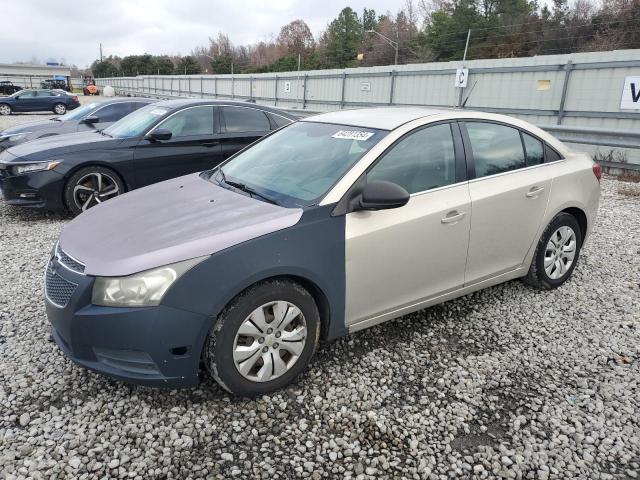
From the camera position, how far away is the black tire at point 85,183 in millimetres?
6371

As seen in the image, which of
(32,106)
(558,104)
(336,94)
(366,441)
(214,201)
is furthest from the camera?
(32,106)

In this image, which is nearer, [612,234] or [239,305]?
[239,305]

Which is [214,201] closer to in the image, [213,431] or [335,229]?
[335,229]

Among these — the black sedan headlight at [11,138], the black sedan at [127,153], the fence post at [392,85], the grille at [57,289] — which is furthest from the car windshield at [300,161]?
the fence post at [392,85]

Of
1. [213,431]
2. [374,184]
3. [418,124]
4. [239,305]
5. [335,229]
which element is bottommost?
[213,431]

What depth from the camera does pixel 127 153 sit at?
6.59m

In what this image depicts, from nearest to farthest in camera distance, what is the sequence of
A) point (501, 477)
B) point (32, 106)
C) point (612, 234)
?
point (501, 477) < point (612, 234) < point (32, 106)

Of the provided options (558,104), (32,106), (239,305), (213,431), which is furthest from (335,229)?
(32,106)

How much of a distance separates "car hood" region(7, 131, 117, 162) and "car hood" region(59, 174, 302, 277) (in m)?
3.43

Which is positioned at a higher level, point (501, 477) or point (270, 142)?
point (270, 142)

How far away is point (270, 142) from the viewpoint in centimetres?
401

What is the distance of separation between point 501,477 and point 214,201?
2278 millimetres

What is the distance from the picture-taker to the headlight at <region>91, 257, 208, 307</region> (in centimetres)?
248

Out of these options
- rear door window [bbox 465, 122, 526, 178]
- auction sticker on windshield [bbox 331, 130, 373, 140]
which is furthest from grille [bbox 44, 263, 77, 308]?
rear door window [bbox 465, 122, 526, 178]
